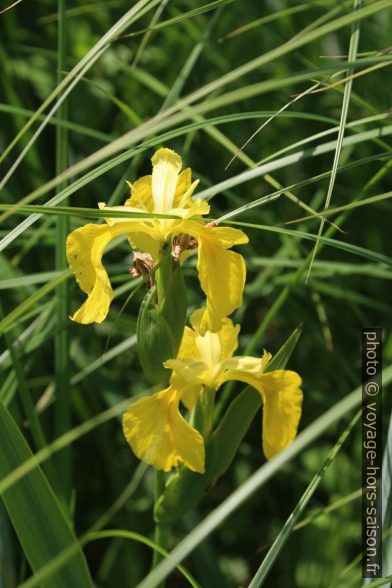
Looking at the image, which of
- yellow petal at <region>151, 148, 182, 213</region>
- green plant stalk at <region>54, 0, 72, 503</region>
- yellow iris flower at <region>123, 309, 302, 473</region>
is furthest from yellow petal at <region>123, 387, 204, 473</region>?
green plant stalk at <region>54, 0, 72, 503</region>

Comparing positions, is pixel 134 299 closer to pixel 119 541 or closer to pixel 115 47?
pixel 119 541

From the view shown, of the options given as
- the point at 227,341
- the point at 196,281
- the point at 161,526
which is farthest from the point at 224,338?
the point at 196,281

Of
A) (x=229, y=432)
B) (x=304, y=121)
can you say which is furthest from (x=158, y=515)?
(x=304, y=121)

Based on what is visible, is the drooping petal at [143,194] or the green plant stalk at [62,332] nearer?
the drooping petal at [143,194]

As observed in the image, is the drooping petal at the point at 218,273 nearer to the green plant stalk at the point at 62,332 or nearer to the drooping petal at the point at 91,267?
the drooping petal at the point at 91,267

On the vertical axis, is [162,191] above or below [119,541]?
above

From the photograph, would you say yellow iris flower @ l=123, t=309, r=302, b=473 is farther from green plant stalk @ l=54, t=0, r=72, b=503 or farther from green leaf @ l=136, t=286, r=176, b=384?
green plant stalk @ l=54, t=0, r=72, b=503

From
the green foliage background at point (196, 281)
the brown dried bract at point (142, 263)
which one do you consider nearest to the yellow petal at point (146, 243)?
the brown dried bract at point (142, 263)
